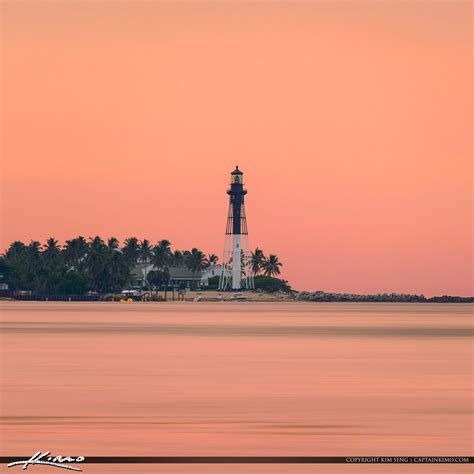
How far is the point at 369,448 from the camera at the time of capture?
29.1 meters

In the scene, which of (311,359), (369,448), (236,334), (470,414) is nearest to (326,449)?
(369,448)

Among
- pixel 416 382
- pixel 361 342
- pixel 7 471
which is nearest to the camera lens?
pixel 7 471

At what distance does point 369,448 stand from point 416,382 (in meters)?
19.3

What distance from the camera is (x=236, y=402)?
39.2 metres

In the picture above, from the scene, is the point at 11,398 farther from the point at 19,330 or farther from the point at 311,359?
the point at 19,330

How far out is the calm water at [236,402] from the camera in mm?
29125

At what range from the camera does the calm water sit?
1147 inches

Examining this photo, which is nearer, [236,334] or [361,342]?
[361,342]

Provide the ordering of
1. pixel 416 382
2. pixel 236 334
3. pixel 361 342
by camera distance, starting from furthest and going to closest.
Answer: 1. pixel 236 334
2. pixel 361 342
3. pixel 416 382
